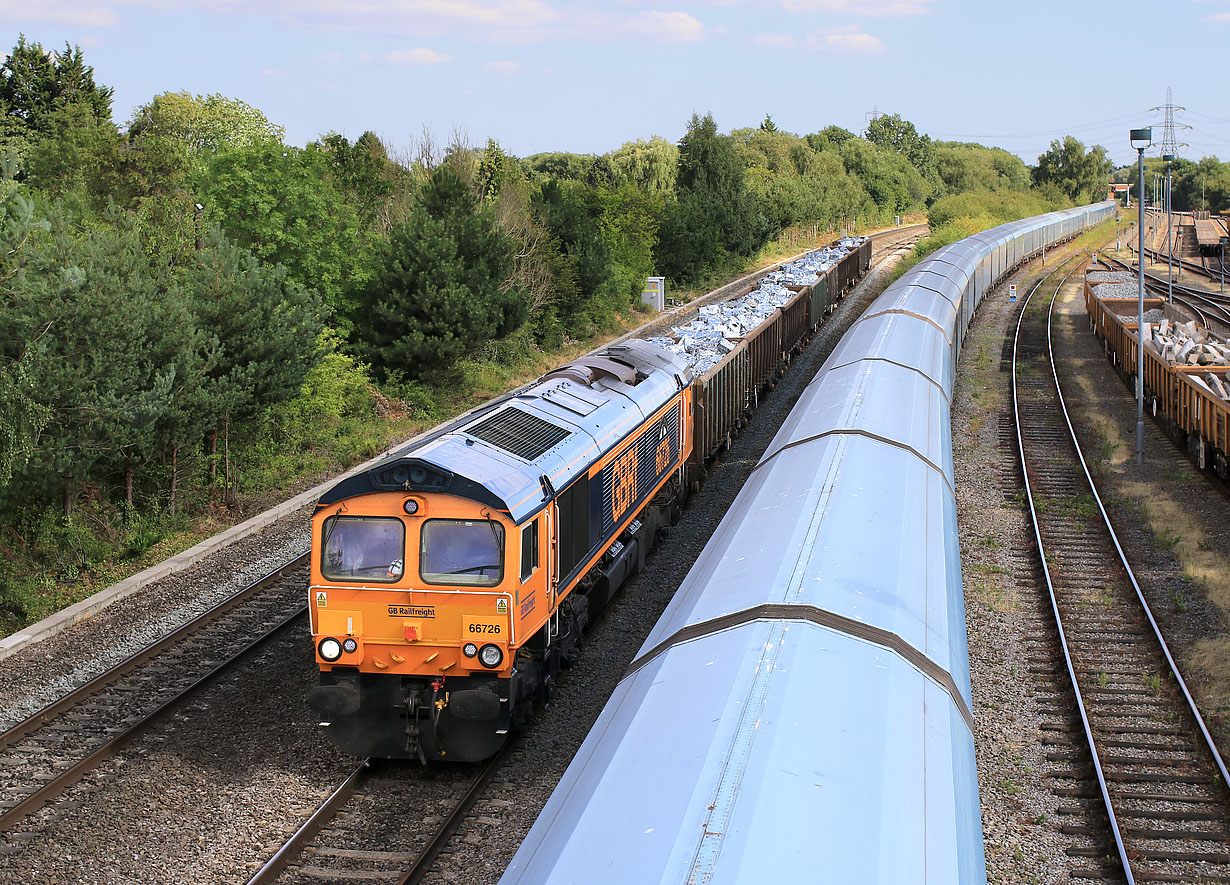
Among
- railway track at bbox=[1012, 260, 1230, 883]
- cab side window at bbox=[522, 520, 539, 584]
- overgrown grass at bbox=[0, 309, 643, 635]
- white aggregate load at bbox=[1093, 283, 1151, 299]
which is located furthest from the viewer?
white aggregate load at bbox=[1093, 283, 1151, 299]

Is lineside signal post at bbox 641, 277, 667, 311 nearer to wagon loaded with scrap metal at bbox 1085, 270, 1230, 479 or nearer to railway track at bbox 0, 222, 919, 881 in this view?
wagon loaded with scrap metal at bbox 1085, 270, 1230, 479

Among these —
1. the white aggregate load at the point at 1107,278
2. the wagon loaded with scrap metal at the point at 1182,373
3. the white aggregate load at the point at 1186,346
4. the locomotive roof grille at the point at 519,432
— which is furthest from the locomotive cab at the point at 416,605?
the white aggregate load at the point at 1107,278

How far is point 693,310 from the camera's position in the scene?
49188 millimetres

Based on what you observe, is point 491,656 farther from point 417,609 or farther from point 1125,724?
point 1125,724

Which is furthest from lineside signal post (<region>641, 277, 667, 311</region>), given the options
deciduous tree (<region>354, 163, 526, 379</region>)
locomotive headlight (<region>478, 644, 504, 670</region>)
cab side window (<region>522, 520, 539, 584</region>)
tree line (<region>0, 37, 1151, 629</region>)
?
locomotive headlight (<region>478, 644, 504, 670</region>)

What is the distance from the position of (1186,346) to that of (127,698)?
2439 centimetres

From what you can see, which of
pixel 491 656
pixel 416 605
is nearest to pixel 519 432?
pixel 416 605

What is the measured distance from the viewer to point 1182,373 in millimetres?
22953

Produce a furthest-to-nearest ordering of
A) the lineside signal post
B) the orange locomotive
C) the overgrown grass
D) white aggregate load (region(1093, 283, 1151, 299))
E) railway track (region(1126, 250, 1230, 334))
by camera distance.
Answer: the lineside signal post, white aggregate load (region(1093, 283, 1151, 299)), railway track (region(1126, 250, 1230, 334)), the overgrown grass, the orange locomotive

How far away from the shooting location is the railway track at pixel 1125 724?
9188mm

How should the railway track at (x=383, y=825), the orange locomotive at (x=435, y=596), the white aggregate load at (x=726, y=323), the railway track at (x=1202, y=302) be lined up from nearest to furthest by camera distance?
1. the railway track at (x=383, y=825)
2. the orange locomotive at (x=435, y=596)
3. the white aggregate load at (x=726, y=323)
4. the railway track at (x=1202, y=302)

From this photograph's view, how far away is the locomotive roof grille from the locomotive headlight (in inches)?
84.8

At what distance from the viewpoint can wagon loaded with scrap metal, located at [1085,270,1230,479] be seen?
2044 centimetres

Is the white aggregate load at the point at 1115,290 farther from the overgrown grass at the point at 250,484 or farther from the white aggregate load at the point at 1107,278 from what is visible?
the overgrown grass at the point at 250,484
